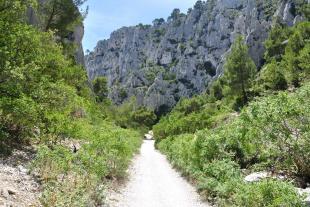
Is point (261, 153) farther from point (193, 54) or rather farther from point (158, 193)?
point (193, 54)

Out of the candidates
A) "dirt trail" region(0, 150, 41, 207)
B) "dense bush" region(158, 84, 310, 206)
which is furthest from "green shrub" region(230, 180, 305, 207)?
"dirt trail" region(0, 150, 41, 207)

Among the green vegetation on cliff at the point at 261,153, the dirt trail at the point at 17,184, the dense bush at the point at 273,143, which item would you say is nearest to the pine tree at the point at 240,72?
the green vegetation on cliff at the point at 261,153

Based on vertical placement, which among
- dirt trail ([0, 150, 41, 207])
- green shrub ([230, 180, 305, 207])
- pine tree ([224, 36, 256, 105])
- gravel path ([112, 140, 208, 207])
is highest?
pine tree ([224, 36, 256, 105])

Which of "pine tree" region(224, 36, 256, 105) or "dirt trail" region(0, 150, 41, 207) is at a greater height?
"pine tree" region(224, 36, 256, 105)

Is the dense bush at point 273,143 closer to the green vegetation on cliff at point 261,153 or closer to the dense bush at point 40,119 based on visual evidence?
the green vegetation on cliff at point 261,153

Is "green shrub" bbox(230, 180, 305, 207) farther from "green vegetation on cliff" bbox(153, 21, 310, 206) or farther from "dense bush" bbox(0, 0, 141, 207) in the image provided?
"dense bush" bbox(0, 0, 141, 207)

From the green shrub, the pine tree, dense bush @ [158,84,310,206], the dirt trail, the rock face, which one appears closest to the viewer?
the green shrub

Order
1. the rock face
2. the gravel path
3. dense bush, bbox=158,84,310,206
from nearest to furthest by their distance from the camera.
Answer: dense bush, bbox=158,84,310,206, the gravel path, the rock face

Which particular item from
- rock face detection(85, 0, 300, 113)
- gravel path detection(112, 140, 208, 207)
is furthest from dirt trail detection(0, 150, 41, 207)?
rock face detection(85, 0, 300, 113)

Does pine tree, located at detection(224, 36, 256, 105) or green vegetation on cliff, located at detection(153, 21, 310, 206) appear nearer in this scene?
green vegetation on cliff, located at detection(153, 21, 310, 206)

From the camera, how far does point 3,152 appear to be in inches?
667

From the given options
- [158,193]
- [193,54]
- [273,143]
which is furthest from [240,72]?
[193,54]

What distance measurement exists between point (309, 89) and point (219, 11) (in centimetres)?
16941

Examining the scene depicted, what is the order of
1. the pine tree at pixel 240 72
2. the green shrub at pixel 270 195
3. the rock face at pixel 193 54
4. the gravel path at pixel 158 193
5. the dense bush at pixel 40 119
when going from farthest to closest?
the rock face at pixel 193 54
the pine tree at pixel 240 72
the gravel path at pixel 158 193
the dense bush at pixel 40 119
the green shrub at pixel 270 195
